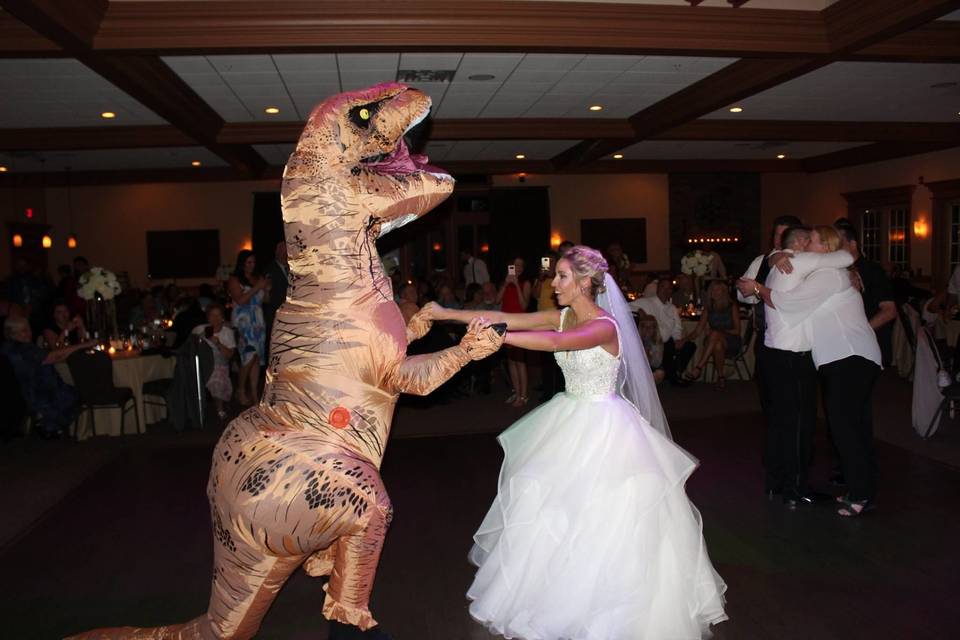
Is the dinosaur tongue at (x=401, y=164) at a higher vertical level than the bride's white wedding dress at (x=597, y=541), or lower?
higher

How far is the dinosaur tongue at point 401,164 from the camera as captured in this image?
6.68 feet

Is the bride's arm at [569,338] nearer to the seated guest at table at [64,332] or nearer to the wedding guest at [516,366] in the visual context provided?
the wedding guest at [516,366]

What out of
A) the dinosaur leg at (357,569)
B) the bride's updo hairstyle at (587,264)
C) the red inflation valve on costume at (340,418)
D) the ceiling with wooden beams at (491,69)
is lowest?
the dinosaur leg at (357,569)

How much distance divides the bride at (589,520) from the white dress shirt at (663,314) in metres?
5.11

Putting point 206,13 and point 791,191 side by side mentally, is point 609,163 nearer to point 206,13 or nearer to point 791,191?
point 791,191

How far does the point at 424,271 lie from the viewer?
56.6 feet

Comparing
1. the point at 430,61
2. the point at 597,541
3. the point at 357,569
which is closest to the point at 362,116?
the point at 357,569

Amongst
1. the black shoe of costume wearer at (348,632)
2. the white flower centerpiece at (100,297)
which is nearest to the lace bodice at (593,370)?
the black shoe of costume wearer at (348,632)

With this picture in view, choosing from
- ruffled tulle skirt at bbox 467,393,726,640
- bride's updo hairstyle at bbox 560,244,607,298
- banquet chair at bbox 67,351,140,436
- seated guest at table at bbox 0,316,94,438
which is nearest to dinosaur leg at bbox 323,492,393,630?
ruffled tulle skirt at bbox 467,393,726,640

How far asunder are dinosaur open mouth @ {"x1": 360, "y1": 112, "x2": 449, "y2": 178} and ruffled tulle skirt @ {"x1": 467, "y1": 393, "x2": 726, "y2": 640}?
1.27 m

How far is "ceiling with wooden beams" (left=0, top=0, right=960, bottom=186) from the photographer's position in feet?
19.4

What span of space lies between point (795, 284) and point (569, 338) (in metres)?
1.88

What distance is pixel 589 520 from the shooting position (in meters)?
2.75

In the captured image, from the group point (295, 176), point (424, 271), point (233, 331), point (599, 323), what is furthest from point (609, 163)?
point (295, 176)
